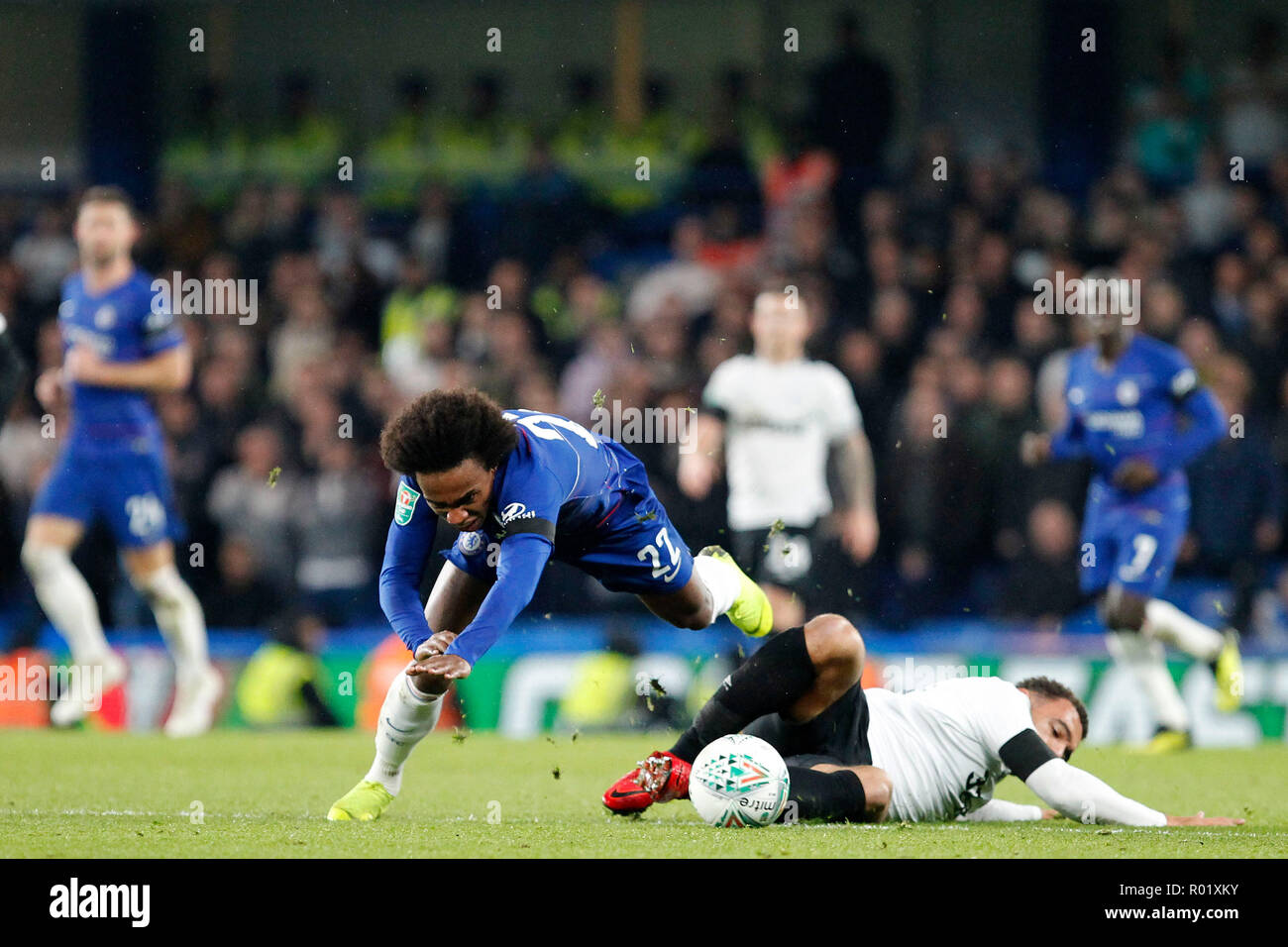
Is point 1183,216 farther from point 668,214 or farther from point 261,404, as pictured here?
point 261,404

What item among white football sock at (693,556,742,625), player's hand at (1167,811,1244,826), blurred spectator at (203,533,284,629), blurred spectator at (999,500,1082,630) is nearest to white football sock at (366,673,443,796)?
white football sock at (693,556,742,625)

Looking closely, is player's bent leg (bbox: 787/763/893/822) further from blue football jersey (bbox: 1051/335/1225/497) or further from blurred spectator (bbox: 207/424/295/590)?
blurred spectator (bbox: 207/424/295/590)

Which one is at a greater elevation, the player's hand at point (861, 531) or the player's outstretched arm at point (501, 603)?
the player's outstretched arm at point (501, 603)

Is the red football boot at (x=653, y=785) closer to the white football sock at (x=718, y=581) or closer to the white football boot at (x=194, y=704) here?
the white football sock at (x=718, y=581)

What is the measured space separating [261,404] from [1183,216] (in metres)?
7.35

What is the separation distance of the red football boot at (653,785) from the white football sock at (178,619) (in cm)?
528

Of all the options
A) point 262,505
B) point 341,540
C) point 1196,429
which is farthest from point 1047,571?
point 262,505

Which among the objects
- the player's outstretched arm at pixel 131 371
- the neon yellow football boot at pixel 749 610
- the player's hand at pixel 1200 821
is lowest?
the player's hand at pixel 1200 821

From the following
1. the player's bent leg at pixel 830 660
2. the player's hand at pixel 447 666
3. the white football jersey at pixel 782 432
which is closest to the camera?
the player's hand at pixel 447 666

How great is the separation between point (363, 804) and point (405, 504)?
1111 mm

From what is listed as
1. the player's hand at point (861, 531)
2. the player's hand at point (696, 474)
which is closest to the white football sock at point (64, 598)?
the player's hand at point (696, 474)

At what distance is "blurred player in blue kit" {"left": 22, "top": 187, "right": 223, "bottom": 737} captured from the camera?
10.8 m

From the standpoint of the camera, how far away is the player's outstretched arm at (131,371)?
10805 mm

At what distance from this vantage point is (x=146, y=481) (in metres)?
11.0
